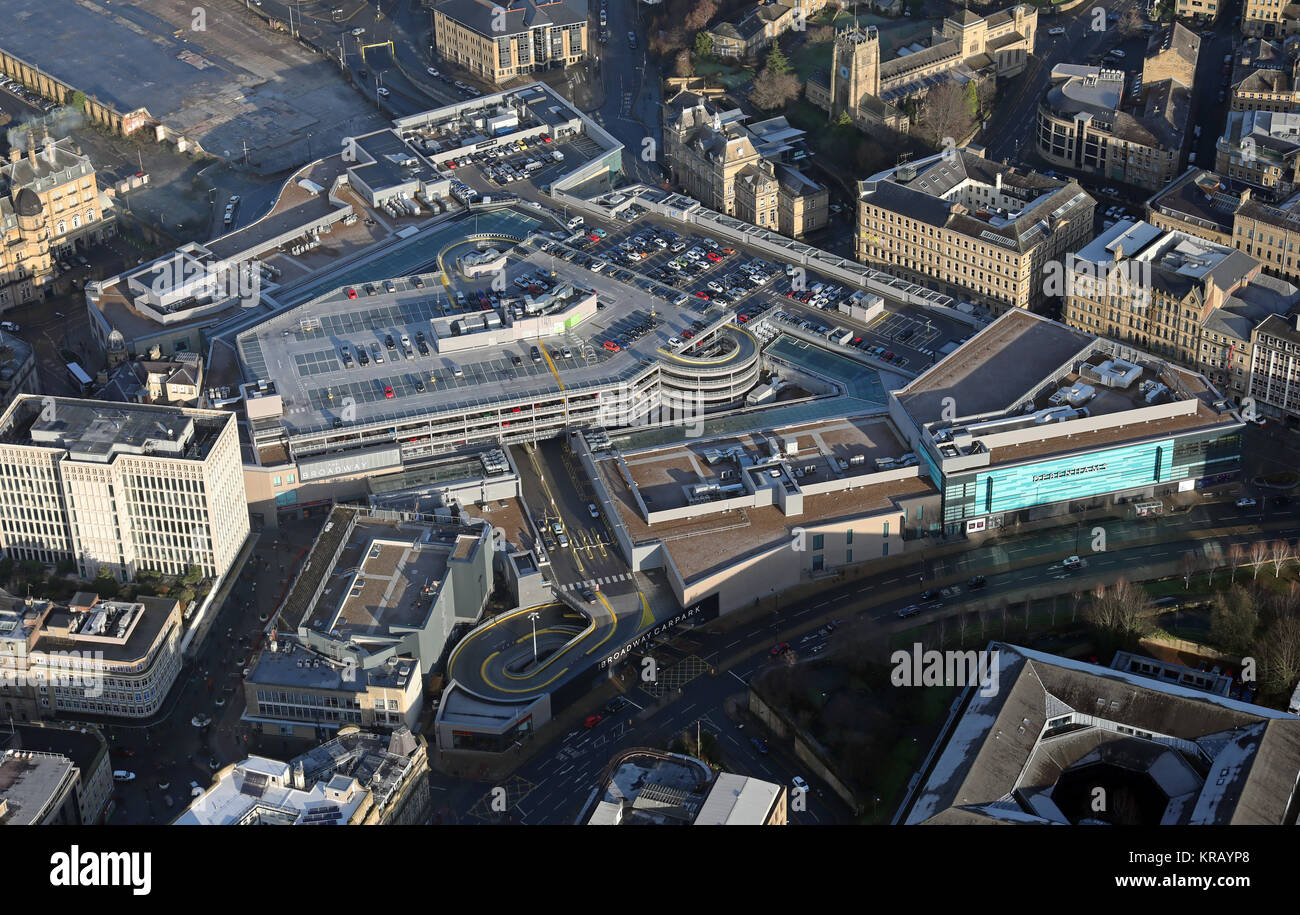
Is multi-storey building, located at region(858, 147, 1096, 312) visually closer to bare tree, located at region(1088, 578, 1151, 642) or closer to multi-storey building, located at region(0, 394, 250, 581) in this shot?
bare tree, located at region(1088, 578, 1151, 642)

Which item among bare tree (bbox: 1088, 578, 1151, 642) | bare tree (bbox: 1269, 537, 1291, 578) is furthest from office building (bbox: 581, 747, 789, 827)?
bare tree (bbox: 1269, 537, 1291, 578)

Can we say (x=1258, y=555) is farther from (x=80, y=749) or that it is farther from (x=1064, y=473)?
(x=80, y=749)

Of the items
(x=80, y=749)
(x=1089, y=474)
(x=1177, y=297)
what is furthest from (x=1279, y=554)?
(x=80, y=749)

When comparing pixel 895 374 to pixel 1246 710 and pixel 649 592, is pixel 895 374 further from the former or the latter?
pixel 1246 710

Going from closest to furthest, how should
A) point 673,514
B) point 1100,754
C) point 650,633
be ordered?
point 1100,754, point 650,633, point 673,514

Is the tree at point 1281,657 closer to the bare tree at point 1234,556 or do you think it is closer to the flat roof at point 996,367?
the bare tree at point 1234,556

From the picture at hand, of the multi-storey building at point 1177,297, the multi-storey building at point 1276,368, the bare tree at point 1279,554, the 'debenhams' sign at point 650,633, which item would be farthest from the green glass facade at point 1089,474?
the 'debenhams' sign at point 650,633

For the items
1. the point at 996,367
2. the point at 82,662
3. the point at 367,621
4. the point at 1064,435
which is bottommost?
the point at 82,662

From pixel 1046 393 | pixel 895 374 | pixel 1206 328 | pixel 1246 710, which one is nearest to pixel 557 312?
pixel 895 374
